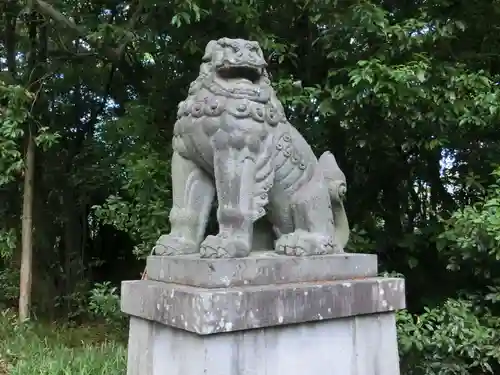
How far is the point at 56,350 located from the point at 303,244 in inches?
100

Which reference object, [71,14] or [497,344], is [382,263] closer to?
[497,344]

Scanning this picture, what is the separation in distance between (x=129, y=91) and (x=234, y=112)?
3.69 metres

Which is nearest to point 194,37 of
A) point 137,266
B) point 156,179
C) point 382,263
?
point 156,179

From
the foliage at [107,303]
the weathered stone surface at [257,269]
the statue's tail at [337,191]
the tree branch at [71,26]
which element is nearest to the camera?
the weathered stone surface at [257,269]

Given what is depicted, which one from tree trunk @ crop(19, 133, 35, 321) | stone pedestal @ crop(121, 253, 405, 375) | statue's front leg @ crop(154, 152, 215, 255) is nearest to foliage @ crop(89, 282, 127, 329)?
tree trunk @ crop(19, 133, 35, 321)

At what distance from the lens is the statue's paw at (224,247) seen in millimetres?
2102

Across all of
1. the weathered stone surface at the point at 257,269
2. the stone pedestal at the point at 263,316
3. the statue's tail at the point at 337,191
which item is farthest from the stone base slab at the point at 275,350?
the statue's tail at the point at 337,191

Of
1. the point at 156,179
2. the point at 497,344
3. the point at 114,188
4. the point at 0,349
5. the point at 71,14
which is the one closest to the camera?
the point at 497,344

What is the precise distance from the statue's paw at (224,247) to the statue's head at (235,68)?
0.58m

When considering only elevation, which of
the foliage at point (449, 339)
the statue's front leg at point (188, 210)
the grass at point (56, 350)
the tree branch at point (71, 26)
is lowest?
the grass at point (56, 350)

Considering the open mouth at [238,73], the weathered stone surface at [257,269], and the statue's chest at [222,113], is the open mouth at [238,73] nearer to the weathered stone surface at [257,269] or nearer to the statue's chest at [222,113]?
the statue's chest at [222,113]

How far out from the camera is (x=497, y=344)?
137 inches

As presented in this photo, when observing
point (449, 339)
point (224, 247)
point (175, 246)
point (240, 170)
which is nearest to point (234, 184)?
point (240, 170)

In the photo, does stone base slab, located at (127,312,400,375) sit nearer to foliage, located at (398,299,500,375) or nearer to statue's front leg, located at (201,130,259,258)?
statue's front leg, located at (201,130,259,258)
